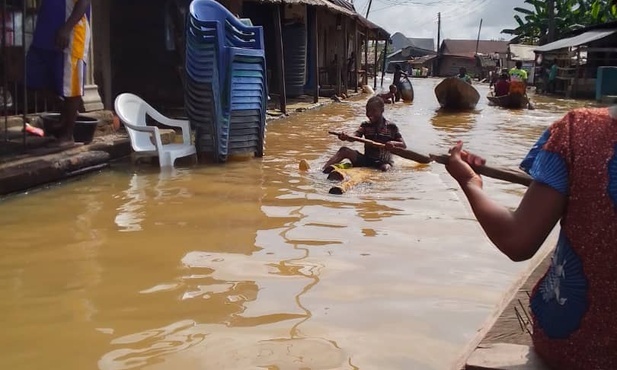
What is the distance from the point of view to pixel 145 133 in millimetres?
7371

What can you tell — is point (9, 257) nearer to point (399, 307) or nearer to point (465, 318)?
point (399, 307)

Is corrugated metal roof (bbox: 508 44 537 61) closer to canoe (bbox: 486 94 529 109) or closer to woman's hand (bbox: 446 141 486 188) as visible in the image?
canoe (bbox: 486 94 529 109)

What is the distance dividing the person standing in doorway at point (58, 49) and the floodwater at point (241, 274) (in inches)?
34.6

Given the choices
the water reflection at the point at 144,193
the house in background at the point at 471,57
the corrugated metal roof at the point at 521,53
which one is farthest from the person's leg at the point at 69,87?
the house in background at the point at 471,57

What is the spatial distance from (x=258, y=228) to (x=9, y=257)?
156 cm

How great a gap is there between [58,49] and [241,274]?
10.7 ft

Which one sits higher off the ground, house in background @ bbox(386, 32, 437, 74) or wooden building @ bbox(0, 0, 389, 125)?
house in background @ bbox(386, 32, 437, 74)

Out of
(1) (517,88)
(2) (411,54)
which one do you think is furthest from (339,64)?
(2) (411,54)

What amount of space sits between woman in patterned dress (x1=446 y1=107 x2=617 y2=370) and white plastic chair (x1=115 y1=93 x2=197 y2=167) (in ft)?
18.4

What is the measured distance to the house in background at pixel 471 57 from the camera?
60.3 metres

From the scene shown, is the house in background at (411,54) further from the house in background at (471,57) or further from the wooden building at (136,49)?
the wooden building at (136,49)

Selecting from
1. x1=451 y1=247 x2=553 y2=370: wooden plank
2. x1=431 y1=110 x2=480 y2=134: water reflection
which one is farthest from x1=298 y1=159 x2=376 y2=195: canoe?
x1=431 y1=110 x2=480 y2=134: water reflection

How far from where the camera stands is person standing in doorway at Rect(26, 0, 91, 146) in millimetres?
6035

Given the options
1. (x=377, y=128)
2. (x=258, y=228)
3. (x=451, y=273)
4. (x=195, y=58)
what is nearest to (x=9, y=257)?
(x=258, y=228)
